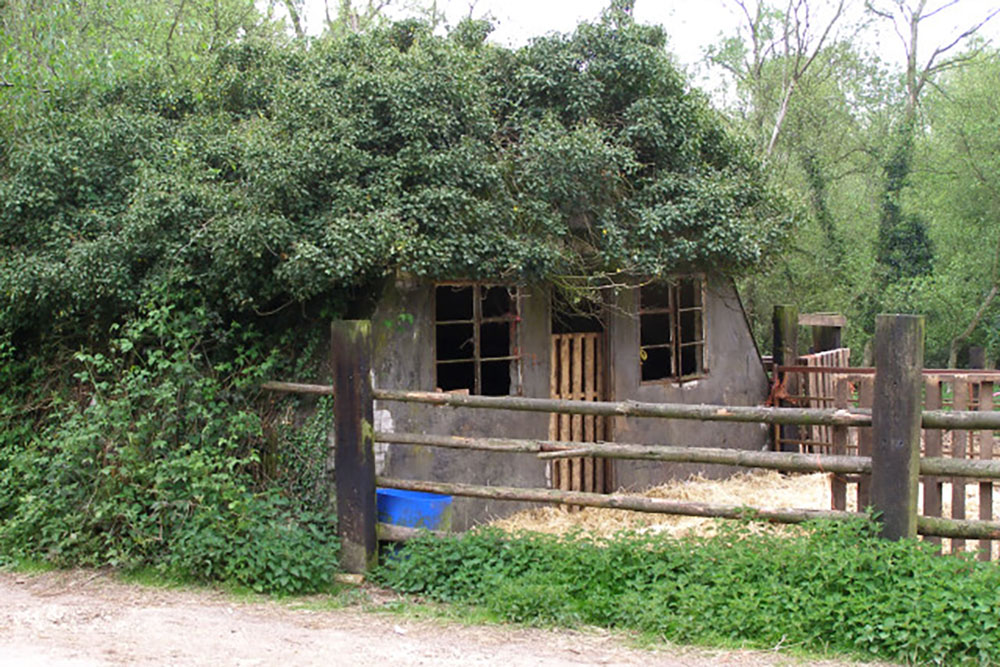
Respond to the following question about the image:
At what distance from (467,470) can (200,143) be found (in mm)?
4116

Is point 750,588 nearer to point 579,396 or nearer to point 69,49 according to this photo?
point 579,396

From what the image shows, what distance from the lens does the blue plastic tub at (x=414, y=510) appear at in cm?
763

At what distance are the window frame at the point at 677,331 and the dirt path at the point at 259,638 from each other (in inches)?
217

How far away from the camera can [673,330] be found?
11516 mm

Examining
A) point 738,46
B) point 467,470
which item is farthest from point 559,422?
point 738,46

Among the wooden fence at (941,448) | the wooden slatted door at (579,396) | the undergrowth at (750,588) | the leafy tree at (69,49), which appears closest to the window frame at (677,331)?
the wooden slatted door at (579,396)

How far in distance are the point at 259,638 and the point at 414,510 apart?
1927 mm

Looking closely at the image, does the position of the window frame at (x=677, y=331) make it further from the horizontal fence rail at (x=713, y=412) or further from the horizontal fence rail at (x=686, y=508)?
the horizontal fence rail at (x=686, y=508)

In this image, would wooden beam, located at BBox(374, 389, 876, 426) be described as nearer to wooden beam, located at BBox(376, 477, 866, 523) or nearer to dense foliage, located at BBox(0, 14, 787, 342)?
wooden beam, located at BBox(376, 477, 866, 523)

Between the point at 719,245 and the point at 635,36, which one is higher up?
the point at 635,36

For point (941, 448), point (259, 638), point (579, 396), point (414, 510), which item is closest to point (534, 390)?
point (579, 396)

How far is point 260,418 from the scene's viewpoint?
841 centimetres

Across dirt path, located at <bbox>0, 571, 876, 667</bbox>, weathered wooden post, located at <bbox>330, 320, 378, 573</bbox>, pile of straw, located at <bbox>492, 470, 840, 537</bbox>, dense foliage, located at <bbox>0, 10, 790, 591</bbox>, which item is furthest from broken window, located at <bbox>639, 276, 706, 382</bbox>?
dirt path, located at <bbox>0, 571, 876, 667</bbox>

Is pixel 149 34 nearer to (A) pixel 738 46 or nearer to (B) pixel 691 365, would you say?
(B) pixel 691 365
